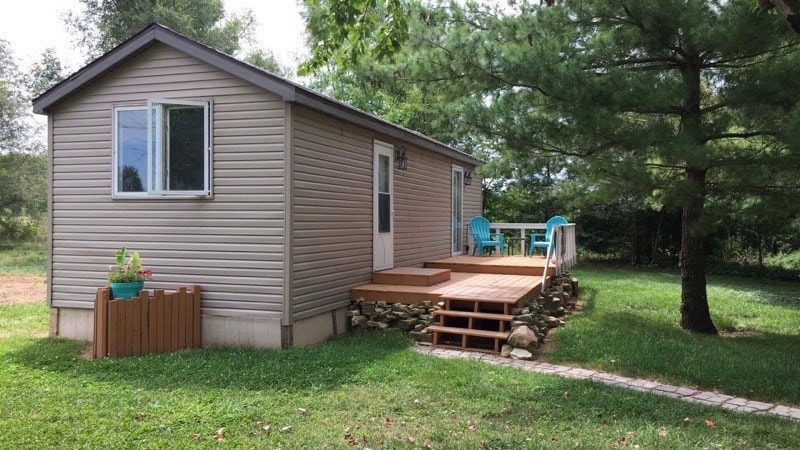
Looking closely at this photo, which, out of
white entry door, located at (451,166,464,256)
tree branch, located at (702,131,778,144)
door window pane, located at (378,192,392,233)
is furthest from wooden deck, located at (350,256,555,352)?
white entry door, located at (451,166,464,256)

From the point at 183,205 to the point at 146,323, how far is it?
1.34 m

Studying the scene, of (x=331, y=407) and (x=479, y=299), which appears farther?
(x=479, y=299)

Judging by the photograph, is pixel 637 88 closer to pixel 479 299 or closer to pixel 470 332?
pixel 479 299

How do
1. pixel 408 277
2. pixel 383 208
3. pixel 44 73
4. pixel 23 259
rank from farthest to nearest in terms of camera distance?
1. pixel 44 73
2. pixel 23 259
3. pixel 383 208
4. pixel 408 277

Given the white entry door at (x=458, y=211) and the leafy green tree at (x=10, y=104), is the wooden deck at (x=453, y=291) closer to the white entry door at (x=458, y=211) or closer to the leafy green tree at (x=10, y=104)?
the white entry door at (x=458, y=211)

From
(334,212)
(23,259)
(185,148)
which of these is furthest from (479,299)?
(23,259)

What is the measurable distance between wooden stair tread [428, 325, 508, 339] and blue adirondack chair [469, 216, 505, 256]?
5740 millimetres

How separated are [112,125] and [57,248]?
1692 mm

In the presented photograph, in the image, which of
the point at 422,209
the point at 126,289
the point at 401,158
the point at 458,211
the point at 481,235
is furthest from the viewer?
the point at 481,235

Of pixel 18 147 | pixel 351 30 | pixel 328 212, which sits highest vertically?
pixel 18 147

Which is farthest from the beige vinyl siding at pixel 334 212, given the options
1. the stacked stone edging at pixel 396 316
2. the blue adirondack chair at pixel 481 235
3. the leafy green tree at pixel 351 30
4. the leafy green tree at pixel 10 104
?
the leafy green tree at pixel 10 104

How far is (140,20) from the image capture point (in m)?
20.3

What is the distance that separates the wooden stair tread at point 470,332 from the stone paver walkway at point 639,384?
21 cm

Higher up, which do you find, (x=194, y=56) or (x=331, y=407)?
(x=194, y=56)
